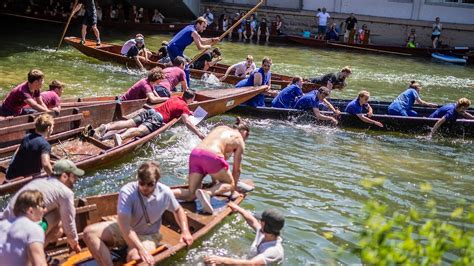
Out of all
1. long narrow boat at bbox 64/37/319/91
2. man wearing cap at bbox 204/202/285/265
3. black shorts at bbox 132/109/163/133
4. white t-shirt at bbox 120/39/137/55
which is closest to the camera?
man wearing cap at bbox 204/202/285/265

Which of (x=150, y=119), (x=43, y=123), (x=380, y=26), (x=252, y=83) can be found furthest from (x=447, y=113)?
(x=380, y=26)

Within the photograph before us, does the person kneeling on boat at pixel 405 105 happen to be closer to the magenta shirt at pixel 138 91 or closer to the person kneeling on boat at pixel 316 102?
the person kneeling on boat at pixel 316 102

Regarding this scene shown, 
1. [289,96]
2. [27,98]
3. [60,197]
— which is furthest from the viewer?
[289,96]

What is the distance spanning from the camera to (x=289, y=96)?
49.5 feet

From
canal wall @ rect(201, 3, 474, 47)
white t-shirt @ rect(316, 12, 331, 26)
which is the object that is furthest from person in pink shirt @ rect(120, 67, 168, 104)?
canal wall @ rect(201, 3, 474, 47)

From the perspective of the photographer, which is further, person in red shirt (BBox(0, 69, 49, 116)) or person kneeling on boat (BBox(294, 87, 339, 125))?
person kneeling on boat (BBox(294, 87, 339, 125))

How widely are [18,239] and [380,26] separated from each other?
96.1 ft

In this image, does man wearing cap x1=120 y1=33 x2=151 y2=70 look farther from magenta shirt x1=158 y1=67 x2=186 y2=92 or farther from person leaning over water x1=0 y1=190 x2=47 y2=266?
person leaning over water x1=0 y1=190 x2=47 y2=266

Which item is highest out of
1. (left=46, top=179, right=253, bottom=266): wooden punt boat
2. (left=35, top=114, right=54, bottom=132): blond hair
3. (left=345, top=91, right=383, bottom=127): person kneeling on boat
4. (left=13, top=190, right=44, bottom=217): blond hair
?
(left=35, top=114, right=54, bottom=132): blond hair

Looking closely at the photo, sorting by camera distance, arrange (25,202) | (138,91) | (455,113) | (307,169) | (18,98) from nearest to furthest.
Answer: (25,202) < (18,98) < (307,169) < (138,91) < (455,113)

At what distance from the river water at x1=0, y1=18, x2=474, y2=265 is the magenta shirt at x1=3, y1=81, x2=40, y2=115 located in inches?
78.1

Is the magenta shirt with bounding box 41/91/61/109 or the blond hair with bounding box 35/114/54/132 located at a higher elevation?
the blond hair with bounding box 35/114/54/132

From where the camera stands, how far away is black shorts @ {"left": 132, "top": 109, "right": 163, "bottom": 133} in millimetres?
11719

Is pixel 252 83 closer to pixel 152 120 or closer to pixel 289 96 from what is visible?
pixel 289 96
